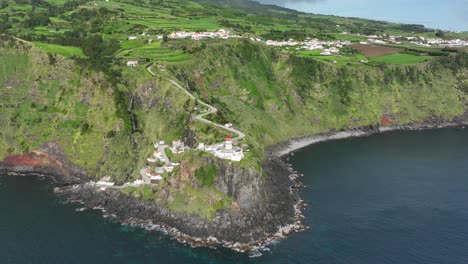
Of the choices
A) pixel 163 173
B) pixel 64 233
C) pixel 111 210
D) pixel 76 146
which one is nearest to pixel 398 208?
pixel 163 173

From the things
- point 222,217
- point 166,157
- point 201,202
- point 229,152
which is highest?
point 229,152

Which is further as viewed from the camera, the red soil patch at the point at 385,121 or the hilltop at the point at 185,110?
the red soil patch at the point at 385,121

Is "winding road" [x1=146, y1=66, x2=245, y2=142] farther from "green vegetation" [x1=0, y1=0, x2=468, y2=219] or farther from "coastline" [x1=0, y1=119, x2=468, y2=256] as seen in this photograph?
"coastline" [x1=0, y1=119, x2=468, y2=256]

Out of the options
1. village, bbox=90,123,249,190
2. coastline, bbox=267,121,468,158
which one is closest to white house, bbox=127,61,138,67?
village, bbox=90,123,249,190

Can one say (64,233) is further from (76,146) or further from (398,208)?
(398,208)

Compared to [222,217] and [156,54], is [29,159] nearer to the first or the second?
[156,54]

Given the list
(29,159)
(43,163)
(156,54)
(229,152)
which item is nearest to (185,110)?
(229,152)

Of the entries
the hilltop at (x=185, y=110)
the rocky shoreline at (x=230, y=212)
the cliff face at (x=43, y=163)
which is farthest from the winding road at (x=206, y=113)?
the cliff face at (x=43, y=163)

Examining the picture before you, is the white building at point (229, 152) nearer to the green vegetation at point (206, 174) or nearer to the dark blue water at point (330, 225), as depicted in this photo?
the green vegetation at point (206, 174)
